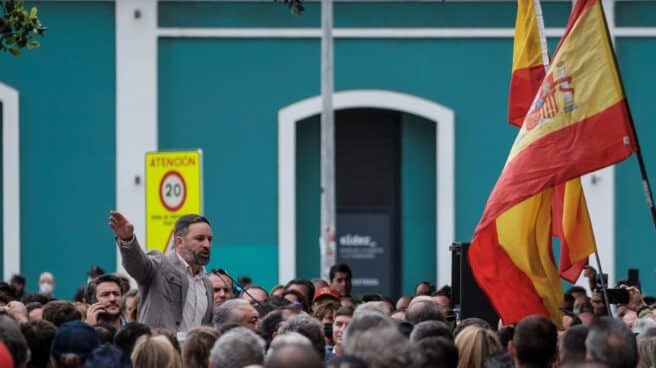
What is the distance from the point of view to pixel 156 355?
9.74 meters

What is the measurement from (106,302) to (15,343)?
4.41 meters

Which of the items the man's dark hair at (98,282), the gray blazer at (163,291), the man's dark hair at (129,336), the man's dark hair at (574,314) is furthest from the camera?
the man's dark hair at (98,282)

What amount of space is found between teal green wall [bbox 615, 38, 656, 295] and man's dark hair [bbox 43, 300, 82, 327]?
17101 millimetres

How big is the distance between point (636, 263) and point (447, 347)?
19.4 m

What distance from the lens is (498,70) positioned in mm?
28281

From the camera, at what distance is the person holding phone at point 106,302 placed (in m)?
13.2

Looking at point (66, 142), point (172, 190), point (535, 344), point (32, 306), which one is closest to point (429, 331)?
point (535, 344)

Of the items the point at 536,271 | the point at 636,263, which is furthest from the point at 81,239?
the point at 536,271

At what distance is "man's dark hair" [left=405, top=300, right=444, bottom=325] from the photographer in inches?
482

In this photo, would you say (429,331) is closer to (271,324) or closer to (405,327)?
(405,327)

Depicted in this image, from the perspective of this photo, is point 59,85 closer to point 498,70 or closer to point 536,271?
point 498,70

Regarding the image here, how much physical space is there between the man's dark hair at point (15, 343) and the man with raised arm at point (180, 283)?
9.19 ft

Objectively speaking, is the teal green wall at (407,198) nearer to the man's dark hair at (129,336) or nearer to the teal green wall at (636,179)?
the teal green wall at (636,179)

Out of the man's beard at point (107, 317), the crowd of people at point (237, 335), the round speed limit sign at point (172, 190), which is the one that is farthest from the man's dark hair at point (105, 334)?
the round speed limit sign at point (172, 190)
